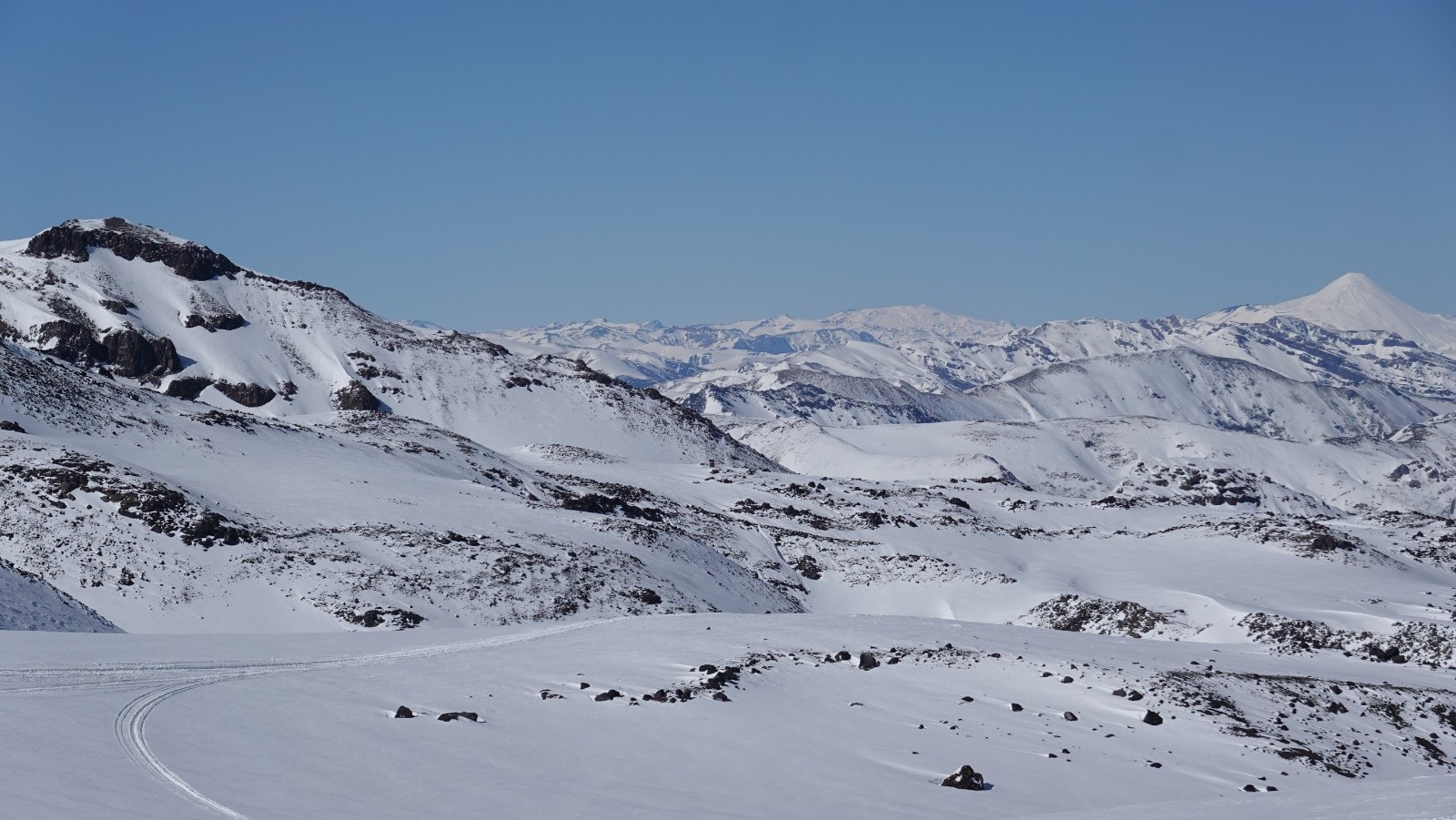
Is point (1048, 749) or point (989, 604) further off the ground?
point (989, 604)

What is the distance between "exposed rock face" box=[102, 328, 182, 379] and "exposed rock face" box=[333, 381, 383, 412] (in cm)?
1642

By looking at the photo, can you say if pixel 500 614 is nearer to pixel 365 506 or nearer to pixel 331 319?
pixel 365 506

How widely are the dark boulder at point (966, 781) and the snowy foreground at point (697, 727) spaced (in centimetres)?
22

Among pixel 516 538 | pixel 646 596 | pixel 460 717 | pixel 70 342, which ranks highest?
pixel 70 342

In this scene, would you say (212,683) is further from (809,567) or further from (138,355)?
(138,355)

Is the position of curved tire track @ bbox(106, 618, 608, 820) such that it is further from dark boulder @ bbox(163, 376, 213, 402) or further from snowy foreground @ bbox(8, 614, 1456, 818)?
Answer: dark boulder @ bbox(163, 376, 213, 402)

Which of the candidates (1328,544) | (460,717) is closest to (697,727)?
(460,717)

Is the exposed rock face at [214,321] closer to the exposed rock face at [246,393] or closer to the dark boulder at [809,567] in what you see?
the exposed rock face at [246,393]

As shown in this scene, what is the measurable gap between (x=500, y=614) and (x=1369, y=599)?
3813 cm

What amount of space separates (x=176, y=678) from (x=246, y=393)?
4279 inches

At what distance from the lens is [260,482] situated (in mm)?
56906

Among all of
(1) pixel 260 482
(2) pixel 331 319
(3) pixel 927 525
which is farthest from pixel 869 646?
(2) pixel 331 319

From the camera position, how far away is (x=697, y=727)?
22.5 meters

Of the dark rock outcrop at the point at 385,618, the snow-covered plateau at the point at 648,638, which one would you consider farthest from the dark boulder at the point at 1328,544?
the dark rock outcrop at the point at 385,618
